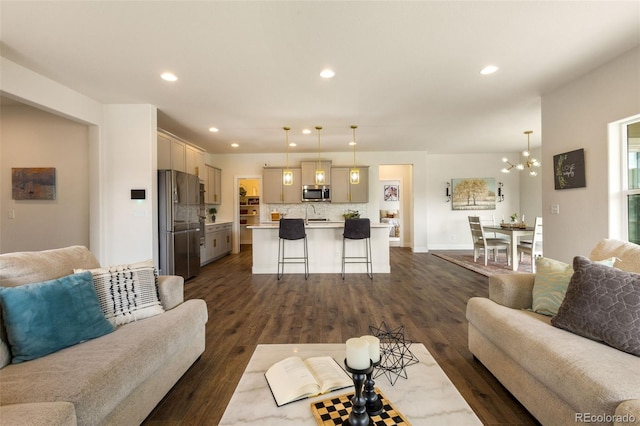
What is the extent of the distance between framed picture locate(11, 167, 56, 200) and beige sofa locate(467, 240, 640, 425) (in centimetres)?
544

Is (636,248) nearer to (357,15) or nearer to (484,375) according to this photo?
(484,375)

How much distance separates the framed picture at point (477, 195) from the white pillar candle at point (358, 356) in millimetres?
7538

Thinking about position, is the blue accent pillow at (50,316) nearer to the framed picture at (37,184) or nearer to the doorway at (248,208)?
the framed picture at (37,184)

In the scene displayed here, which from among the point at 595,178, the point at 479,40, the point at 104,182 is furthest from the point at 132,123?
the point at 595,178

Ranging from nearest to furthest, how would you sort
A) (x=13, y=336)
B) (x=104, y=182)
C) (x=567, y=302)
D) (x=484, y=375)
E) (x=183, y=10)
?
1. (x=13, y=336)
2. (x=567, y=302)
3. (x=484, y=375)
4. (x=183, y=10)
5. (x=104, y=182)

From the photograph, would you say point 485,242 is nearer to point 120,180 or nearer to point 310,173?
point 310,173

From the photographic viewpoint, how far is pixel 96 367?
119 cm

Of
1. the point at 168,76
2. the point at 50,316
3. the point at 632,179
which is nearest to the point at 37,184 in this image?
the point at 168,76

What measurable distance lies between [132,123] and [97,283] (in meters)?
3.07

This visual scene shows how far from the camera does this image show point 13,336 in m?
1.25

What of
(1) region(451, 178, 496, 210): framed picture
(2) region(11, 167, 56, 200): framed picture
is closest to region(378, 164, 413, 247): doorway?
(1) region(451, 178, 496, 210): framed picture

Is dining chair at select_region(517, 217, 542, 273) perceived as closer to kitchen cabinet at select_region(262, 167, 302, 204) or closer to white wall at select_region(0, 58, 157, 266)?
kitchen cabinet at select_region(262, 167, 302, 204)

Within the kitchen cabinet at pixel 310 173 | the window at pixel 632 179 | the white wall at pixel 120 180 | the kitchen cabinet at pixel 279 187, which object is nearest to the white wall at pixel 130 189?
the white wall at pixel 120 180

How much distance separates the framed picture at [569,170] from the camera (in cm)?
316
